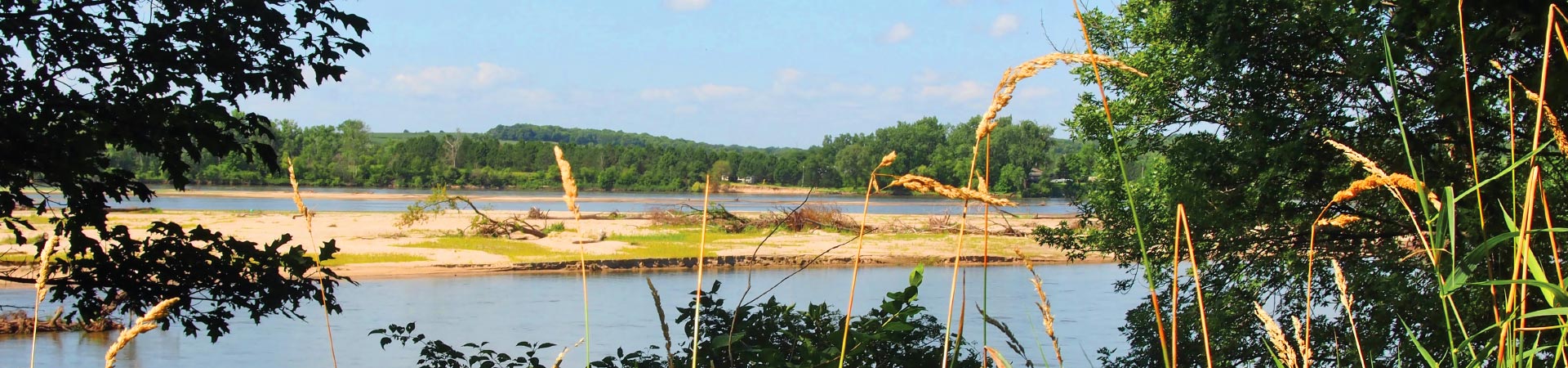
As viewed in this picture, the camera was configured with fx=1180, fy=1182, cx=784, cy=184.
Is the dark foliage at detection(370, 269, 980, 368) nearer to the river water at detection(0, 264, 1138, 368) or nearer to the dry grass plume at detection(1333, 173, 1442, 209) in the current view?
the dry grass plume at detection(1333, 173, 1442, 209)

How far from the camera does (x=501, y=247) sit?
3023cm

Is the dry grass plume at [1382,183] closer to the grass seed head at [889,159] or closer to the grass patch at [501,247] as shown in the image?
the grass seed head at [889,159]

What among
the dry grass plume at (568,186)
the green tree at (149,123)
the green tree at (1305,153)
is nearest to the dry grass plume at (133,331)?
the dry grass plume at (568,186)

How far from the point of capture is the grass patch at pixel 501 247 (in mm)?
28250

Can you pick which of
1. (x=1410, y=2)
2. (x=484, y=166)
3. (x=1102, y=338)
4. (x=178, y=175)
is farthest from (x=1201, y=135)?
(x=484, y=166)

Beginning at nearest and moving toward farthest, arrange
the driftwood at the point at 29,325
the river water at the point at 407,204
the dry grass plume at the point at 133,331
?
the dry grass plume at the point at 133,331 < the driftwood at the point at 29,325 < the river water at the point at 407,204

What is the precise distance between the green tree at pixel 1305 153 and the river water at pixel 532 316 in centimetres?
190

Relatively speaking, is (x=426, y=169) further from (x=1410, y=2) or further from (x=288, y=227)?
(x=1410, y=2)

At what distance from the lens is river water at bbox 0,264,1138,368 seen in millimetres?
14398

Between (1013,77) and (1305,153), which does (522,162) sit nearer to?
(1305,153)

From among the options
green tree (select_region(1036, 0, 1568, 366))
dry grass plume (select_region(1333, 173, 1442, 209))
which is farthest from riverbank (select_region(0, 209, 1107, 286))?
dry grass plume (select_region(1333, 173, 1442, 209))

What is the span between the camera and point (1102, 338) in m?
16.1

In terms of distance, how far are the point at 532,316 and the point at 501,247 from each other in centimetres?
1198

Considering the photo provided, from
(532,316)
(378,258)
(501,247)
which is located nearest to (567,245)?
(501,247)
